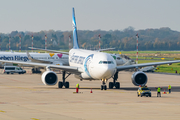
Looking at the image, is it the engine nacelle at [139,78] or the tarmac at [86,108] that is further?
the engine nacelle at [139,78]

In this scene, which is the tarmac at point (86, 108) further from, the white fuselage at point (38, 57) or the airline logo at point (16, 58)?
the white fuselage at point (38, 57)

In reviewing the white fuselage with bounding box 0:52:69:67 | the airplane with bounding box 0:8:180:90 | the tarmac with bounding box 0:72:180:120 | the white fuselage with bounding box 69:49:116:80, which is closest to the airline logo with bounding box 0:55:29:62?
the white fuselage with bounding box 0:52:69:67

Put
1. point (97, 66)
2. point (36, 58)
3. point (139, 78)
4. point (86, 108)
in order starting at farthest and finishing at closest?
point (36, 58), point (139, 78), point (97, 66), point (86, 108)

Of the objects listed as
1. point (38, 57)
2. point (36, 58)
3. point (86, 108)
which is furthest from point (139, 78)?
point (38, 57)

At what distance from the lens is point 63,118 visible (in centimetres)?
2289

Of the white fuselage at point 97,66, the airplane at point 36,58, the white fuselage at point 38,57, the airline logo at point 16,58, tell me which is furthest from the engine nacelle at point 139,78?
the airline logo at point 16,58

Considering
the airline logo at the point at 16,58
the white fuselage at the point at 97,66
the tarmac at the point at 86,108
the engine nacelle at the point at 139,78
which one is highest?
the airline logo at the point at 16,58

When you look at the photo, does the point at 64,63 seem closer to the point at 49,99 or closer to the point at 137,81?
the point at 137,81

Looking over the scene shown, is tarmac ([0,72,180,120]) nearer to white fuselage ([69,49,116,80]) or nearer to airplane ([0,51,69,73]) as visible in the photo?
white fuselage ([69,49,116,80])

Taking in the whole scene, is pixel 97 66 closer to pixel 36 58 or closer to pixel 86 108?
pixel 86 108

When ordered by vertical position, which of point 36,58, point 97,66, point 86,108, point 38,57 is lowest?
point 86,108

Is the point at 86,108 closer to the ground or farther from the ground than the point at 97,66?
closer to the ground

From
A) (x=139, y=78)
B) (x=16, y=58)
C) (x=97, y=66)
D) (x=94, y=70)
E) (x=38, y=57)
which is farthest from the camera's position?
(x=38, y=57)

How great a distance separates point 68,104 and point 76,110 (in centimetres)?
366
